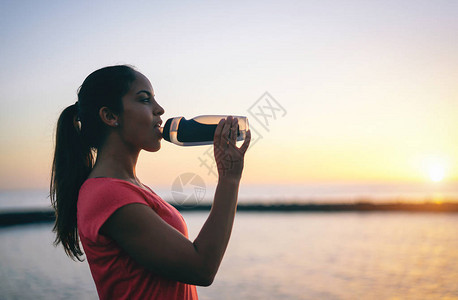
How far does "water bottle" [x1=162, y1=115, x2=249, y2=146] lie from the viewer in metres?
1.32

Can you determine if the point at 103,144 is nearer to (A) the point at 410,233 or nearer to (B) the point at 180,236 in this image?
(B) the point at 180,236

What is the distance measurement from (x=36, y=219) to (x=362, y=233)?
18794 mm

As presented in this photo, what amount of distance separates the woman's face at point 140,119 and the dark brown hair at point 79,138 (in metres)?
0.03

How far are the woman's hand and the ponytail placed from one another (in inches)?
21.2

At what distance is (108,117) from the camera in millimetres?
1255

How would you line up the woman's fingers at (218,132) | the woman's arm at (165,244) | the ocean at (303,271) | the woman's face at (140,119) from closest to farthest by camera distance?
the woman's arm at (165,244) < the woman's fingers at (218,132) < the woman's face at (140,119) < the ocean at (303,271)

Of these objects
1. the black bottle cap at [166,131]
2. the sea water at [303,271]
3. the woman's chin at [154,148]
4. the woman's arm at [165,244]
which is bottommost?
the sea water at [303,271]

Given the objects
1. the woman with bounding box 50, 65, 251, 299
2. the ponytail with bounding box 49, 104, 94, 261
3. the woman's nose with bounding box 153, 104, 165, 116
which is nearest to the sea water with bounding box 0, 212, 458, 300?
the ponytail with bounding box 49, 104, 94, 261


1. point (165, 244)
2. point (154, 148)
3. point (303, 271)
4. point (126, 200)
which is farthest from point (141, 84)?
point (303, 271)

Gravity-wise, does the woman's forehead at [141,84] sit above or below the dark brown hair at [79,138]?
above

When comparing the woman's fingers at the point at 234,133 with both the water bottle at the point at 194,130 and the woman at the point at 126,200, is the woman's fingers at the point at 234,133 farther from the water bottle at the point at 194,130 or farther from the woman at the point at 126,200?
the water bottle at the point at 194,130

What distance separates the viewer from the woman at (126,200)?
1022 millimetres

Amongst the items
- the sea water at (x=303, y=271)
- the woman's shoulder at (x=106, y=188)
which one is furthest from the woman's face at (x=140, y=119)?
the sea water at (x=303, y=271)

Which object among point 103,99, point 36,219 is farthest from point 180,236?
point 36,219
